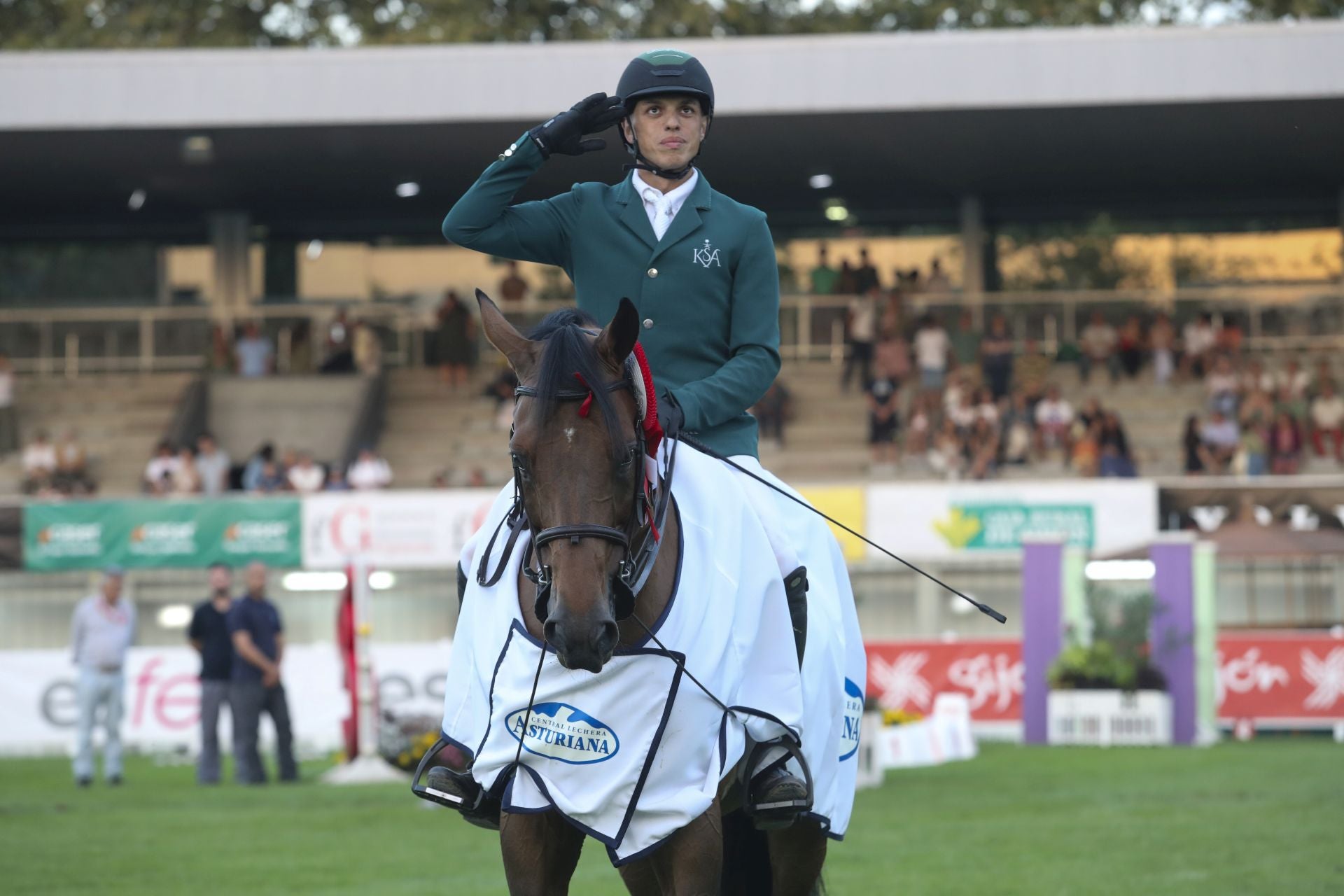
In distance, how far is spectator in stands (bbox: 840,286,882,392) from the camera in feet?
101

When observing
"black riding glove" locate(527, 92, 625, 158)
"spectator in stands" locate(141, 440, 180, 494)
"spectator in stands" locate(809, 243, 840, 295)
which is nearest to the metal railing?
"spectator in stands" locate(809, 243, 840, 295)

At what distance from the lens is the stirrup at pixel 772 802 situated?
5.41 metres

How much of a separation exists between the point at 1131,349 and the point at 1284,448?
379cm

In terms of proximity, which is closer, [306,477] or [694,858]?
[694,858]

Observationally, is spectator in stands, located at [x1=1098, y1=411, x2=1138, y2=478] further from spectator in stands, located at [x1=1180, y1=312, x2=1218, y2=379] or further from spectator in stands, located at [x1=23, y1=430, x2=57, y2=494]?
spectator in stands, located at [x1=23, y1=430, x2=57, y2=494]

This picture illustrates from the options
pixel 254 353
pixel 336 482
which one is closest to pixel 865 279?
pixel 336 482

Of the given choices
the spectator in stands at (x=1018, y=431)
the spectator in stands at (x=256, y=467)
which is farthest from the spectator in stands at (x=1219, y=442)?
the spectator in stands at (x=256, y=467)

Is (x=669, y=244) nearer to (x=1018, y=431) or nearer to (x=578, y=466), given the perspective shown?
(x=578, y=466)

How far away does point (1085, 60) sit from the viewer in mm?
27891

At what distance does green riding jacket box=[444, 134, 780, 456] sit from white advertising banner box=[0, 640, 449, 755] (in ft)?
57.8

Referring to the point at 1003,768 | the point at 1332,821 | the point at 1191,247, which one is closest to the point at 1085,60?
the point at 1191,247

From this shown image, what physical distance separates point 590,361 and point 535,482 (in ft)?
1.13

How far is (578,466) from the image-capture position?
4859 millimetres

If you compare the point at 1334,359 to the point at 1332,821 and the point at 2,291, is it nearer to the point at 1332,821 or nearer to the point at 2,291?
the point at 1332,821
